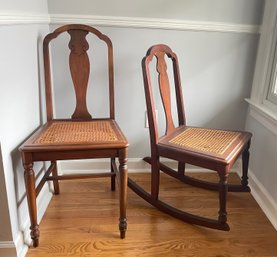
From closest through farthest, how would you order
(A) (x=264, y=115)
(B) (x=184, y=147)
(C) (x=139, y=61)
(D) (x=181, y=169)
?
(B) (x=184, y=147)
(A) (x=264, y=115)
(C) (x=139, y=61)
(D) (x=181, y=169)

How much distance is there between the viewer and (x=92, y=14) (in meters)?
1.71

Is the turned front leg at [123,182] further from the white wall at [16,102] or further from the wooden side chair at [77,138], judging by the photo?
the white wall at [16,102]

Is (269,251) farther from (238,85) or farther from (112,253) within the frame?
(238,85)

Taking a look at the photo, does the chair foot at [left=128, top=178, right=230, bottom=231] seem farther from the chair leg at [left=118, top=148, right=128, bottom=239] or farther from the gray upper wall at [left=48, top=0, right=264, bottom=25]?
the gray upper wall at [left=48, top=0, right=264, bottom=25]

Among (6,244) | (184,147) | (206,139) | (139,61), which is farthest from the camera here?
(139,61)

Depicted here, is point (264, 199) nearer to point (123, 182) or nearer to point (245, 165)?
point (245, 165)

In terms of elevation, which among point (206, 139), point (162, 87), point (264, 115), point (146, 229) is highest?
point (162, 87)

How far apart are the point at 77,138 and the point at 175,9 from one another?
1.02m

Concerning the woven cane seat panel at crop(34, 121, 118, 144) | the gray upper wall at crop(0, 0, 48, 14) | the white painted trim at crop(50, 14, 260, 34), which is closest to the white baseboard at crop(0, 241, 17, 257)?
the woven cane seat panel at crop(34, 121, 118, 144)

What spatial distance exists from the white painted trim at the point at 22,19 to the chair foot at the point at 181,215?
112cm

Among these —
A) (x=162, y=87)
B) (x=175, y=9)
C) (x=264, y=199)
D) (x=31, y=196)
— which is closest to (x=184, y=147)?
(x=162, y=87)

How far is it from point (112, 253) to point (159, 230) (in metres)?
0.29

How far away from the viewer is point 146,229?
1.48 m

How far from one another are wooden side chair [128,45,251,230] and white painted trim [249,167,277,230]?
81mm
